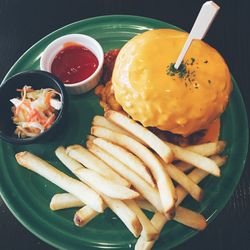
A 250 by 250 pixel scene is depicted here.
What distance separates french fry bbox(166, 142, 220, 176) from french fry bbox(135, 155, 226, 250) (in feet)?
0.43

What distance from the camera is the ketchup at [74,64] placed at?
2514 mm

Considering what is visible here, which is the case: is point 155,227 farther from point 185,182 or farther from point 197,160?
point 197,160

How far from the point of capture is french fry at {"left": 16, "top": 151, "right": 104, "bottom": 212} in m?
1.98

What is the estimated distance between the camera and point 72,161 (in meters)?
2.22

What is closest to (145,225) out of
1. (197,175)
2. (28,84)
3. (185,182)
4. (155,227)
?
(155,227)

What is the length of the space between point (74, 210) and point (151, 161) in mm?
628

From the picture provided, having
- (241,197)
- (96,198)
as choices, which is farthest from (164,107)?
(241,197)

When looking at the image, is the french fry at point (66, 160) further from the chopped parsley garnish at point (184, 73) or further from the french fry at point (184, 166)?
the chopped parsley garnish at point (184, 73)

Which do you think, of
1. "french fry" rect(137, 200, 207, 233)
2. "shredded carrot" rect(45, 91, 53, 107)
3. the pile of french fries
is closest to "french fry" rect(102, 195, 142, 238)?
the pile of french fries

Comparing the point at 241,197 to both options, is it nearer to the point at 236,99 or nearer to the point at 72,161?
the point at 236,99

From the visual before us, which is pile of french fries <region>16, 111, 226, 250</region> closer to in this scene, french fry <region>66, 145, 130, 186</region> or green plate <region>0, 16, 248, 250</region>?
french fry <region>66, 145, 130, 186</region>

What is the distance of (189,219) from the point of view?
6.83 feet

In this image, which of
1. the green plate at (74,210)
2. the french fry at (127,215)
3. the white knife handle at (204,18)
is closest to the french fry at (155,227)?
the french fry at (127,215)

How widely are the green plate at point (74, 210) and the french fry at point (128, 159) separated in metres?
0.39
